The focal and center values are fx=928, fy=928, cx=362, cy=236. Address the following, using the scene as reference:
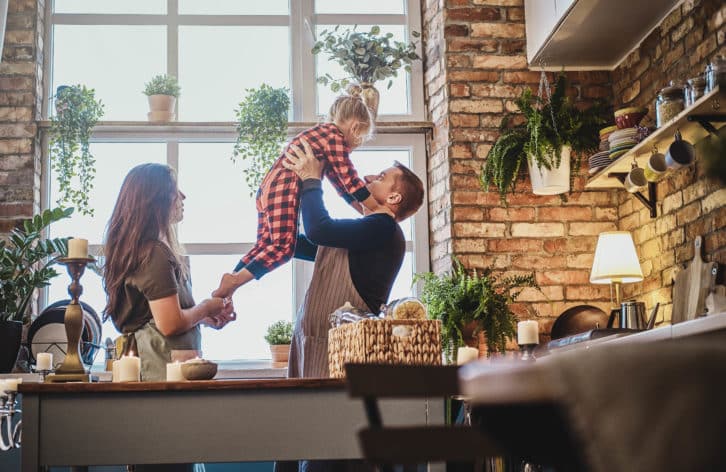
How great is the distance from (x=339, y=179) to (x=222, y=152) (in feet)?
3.81

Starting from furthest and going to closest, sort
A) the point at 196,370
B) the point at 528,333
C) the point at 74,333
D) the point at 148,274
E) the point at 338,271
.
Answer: the point at 338,271
the point at 148,274
the point at 528,333
the point at 74,333
the point at 196,370

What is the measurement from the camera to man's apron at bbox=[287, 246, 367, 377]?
3.45m

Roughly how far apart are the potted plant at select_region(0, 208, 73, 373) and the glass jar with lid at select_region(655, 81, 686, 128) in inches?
107

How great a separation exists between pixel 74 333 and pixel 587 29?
9.39 feet

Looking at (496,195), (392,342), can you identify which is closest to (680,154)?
(496,195)

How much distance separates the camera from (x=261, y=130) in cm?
488

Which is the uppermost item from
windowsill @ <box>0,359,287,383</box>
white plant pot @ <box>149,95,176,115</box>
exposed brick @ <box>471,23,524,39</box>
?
exposed brick @ <box>471,23,524,39</box>

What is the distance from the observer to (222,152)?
5.05 m

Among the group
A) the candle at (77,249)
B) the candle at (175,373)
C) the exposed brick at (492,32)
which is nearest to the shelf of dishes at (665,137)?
the exposed brick at (492,32)

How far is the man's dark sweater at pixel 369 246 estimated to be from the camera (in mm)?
3637

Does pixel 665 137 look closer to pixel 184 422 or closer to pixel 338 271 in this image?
pixel 338 271

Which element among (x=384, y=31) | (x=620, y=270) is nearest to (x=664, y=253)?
(x=620, y=270)

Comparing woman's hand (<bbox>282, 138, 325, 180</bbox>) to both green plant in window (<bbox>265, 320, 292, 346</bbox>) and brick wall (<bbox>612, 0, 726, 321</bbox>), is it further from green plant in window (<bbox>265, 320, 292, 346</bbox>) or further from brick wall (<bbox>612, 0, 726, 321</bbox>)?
brick wall (<bbox>612, 0, 726, 321</bbox>)

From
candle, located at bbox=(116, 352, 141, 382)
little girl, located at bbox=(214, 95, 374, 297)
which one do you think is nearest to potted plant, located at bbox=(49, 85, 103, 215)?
little girl, located at bbox=(214, 95, 374, 297)
